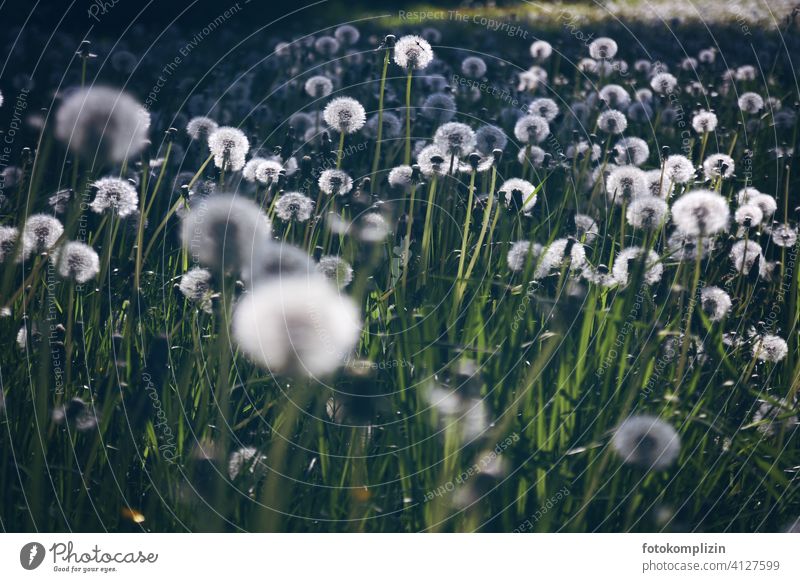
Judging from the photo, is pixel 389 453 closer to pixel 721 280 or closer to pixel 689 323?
pixel 689 323

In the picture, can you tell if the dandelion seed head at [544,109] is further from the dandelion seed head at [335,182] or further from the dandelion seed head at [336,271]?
the dandelion seed head at [336,271]

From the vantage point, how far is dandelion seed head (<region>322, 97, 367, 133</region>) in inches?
60.7

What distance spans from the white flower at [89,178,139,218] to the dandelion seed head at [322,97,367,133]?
42 centimetres

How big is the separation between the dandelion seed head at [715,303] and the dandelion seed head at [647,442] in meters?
0.25

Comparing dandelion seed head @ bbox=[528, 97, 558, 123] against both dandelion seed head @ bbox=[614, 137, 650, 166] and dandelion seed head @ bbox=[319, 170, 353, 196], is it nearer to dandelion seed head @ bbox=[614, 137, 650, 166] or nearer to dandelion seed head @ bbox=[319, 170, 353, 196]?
dandelion seed head @ bbox=[614, 137, 650, 166]

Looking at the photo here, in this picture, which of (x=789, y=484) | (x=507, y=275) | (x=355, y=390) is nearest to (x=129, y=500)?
(x=355, y=390)

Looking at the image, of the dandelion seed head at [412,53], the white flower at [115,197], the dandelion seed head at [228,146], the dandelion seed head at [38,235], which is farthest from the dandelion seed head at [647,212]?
the dandelion seed head at [38,235]

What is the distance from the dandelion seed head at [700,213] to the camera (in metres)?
1.35

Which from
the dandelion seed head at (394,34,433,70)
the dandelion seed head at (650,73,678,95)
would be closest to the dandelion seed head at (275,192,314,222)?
the dandelion seed head at (394,34,433,70)
